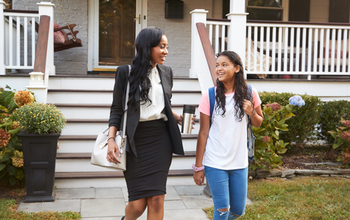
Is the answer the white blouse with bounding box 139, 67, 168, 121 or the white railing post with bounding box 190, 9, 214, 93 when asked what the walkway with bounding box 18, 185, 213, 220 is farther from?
the white railing post with bounding box 190, 9, 214, 93

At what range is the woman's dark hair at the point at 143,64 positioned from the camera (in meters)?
2.44

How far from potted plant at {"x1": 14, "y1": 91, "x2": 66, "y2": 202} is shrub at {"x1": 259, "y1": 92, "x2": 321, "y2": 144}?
3196 millimetres

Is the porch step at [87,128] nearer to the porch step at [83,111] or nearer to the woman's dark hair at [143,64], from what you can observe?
the porch step at [83,111]

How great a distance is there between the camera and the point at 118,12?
28.3 ft

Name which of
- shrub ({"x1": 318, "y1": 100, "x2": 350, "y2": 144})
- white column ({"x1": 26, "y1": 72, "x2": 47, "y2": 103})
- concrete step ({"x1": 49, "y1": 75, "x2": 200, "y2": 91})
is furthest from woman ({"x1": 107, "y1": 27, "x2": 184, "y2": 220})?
shrub ({"x1": 318, "y1": 100, "x2": 350, "y2": 144})

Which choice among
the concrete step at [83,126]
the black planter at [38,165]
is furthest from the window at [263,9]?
the black planter at [38,165]

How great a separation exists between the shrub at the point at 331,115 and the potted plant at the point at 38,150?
4.28 m

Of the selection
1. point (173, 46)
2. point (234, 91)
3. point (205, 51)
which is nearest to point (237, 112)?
point (234, 91)

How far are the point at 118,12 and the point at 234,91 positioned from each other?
664 cm

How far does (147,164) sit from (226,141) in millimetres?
568

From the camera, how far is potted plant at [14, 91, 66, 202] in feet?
13.1

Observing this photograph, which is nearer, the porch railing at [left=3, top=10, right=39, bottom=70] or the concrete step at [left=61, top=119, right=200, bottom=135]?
the concrete step at [left=61, top=119, right=200, bottom=135]

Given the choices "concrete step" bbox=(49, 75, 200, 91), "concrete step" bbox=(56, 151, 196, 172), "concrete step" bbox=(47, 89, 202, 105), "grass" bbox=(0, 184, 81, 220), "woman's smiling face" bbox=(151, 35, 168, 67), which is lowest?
"grass" bbox=(0, 184, 81, 220)

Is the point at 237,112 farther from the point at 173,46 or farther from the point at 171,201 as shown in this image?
Result: the point at 173,46
